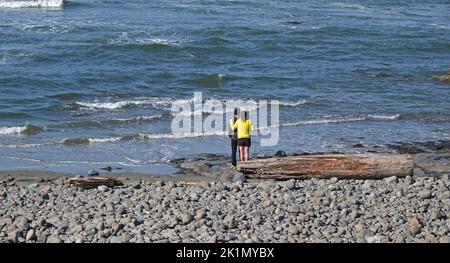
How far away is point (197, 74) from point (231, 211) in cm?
1879

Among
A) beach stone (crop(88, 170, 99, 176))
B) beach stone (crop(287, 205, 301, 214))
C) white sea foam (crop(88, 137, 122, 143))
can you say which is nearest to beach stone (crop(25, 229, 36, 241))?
beach stone (crop(287, 205, 301, 214))

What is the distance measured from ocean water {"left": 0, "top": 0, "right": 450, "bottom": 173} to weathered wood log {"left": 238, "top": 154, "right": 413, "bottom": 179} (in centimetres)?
404

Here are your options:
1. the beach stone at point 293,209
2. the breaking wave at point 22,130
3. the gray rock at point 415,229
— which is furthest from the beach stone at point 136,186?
the breaking wave at point 22,130

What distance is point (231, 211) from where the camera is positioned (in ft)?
48.5

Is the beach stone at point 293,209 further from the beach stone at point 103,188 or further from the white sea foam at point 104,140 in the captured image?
the white sea foam at point 104,140

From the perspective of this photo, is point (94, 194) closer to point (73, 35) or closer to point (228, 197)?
point (228, 197)

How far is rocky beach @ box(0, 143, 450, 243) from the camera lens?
13.4 metres

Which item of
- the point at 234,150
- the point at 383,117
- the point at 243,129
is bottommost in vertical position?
the point at 383,117

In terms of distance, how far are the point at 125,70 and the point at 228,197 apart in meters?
18.0

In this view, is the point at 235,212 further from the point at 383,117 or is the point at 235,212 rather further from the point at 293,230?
the point at 383,117

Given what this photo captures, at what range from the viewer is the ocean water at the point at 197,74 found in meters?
23.6

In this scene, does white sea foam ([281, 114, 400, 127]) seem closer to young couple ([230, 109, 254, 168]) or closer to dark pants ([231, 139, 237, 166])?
young couple ([230, 109, 254, 168])

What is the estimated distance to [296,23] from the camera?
4562 cm

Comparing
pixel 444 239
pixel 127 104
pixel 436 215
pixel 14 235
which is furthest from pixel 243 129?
pixel 127 104
